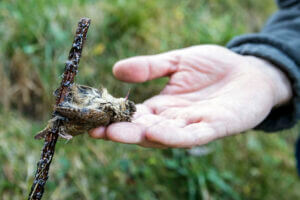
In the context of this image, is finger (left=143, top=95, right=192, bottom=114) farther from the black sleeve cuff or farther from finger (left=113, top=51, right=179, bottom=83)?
the black sleeve cuff

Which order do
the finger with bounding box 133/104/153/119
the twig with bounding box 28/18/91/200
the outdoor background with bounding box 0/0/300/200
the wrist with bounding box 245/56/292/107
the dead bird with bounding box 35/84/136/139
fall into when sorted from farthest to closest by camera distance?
the outdoor background with bounding box 0/0/300/200, the wrist with bounding box 245/56/292/107, the finger with bounding box 133/104/153/119, the dead bird with bounding box 35/84/136/139, the twig with bounding box 28/18/91/200

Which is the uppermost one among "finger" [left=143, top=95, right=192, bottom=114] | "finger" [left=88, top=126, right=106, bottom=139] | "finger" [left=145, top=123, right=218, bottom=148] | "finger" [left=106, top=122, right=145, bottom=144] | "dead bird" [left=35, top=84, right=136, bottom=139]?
"finger" [left=143, top=95, right=192, bottom=114]

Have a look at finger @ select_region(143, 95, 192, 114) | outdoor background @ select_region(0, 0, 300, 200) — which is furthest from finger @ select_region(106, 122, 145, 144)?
outdoor background @ select_region(0, 0, 300, 200)

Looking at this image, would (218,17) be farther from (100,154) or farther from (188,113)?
(188,113)

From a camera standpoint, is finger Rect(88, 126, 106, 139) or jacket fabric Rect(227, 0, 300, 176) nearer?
finger Rect(88, 126, 106, 139)

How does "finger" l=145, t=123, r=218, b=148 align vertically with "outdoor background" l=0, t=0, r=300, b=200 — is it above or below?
below

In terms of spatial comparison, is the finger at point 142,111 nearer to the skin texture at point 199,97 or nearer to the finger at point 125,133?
the skin texture at point 199,97


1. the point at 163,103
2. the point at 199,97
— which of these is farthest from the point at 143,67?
the point at 199,97
